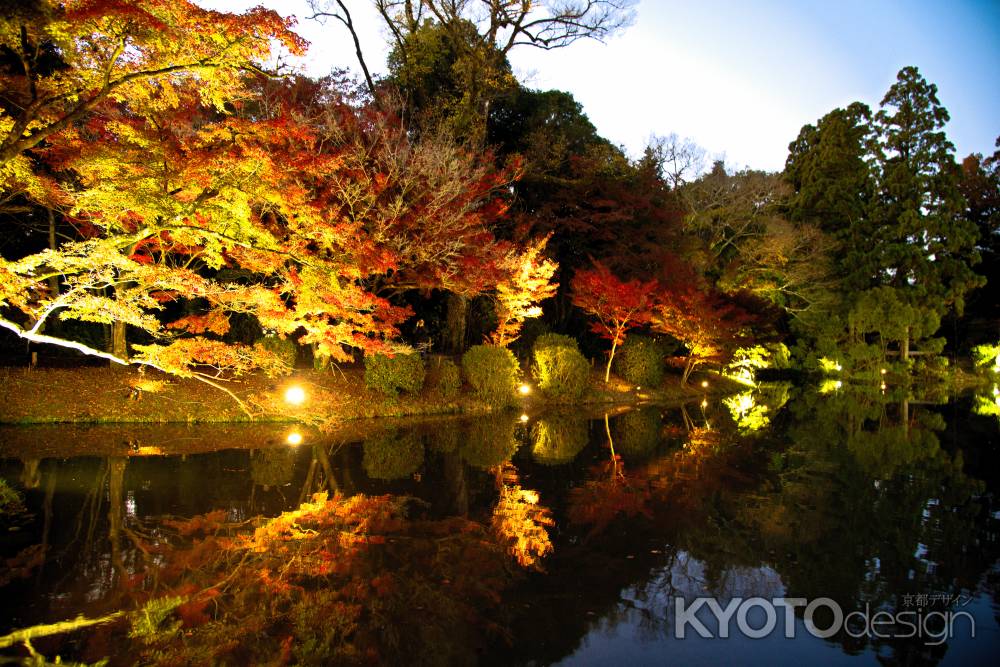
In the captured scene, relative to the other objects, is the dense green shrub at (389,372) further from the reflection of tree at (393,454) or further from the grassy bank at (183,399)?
the reflection of tree at (393,454)

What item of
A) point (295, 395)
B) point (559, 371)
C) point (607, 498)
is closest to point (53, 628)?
point (607, 498)

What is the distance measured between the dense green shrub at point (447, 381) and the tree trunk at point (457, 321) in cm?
202

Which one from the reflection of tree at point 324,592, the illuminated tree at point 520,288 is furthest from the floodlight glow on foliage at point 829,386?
the reflection of tree at point 324,592

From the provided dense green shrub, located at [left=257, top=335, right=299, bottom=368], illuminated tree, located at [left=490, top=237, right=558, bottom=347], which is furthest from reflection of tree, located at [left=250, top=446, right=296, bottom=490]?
illuminated tree, located at [left=490, top=237, right=558, bottom=347]

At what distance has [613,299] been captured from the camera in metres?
16.8

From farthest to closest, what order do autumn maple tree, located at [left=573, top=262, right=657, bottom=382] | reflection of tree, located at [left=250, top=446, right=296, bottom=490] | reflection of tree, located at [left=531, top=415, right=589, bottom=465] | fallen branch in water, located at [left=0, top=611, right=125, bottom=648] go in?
autumn maple tree, located at [left=573, top=262, right=657, bottom=382] < reflection of tree, located at [left=531, top=415, right=589, bottom=465] < reflection of tree, located at [left=250, top=446, right=296, bottom=490] < fallen branch in water, located at [left=0, top=611, right=125, bottom=648]

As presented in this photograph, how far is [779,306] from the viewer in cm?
2553

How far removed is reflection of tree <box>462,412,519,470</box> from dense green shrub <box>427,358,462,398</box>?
1093 millimetres

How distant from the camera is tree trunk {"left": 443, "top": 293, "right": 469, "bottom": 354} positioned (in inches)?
665

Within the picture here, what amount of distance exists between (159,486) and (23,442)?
3.74m

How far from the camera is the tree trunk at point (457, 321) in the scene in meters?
16.9

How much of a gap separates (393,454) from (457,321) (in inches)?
317

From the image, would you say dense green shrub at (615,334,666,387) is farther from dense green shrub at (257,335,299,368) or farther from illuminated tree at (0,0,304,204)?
illuminated tree at (0,0,304,204)

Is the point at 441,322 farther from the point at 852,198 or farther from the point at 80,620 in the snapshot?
the point at 852,198
